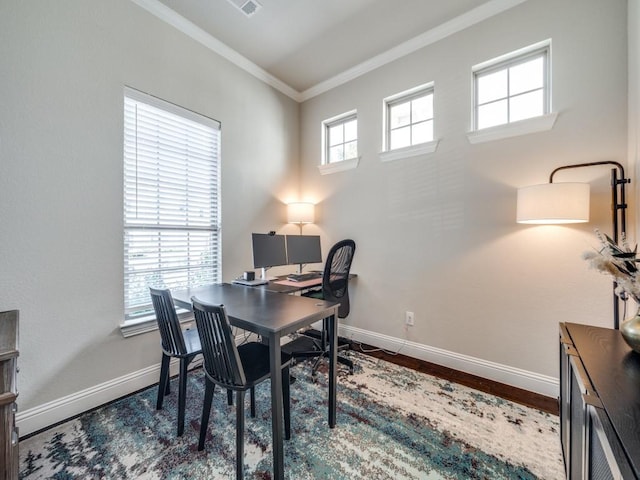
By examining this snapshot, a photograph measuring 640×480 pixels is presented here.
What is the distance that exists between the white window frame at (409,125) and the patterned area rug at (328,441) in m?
2.14

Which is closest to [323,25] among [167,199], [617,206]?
[167,199]

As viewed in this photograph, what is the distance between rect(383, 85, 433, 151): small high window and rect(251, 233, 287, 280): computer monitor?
1557 mm

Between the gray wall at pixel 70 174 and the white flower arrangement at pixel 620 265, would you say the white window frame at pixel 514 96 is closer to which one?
the white flower arrangement at pixel 620 265

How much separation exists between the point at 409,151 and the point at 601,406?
2.40 metres

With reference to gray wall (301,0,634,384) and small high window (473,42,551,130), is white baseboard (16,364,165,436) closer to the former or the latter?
gray wall (301,0,634,384)

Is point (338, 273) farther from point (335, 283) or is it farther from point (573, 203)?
point (573, 203)

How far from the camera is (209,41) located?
263 centimetres

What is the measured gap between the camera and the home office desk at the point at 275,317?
4.19ft

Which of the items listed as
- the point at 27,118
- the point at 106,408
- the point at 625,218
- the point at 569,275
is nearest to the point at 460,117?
the point at 625,218

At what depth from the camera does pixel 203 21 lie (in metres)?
2.45

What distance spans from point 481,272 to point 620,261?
1352 mm

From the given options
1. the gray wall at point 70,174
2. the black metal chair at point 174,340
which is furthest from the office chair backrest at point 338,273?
the gray wall at point 70,174

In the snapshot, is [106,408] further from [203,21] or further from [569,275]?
[569,275]

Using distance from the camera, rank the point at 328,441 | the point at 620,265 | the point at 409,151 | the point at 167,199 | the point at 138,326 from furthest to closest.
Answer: the point at 409,151, the point at 167,199, the point at 138,326, the point at 328,441, the point at 620,265
